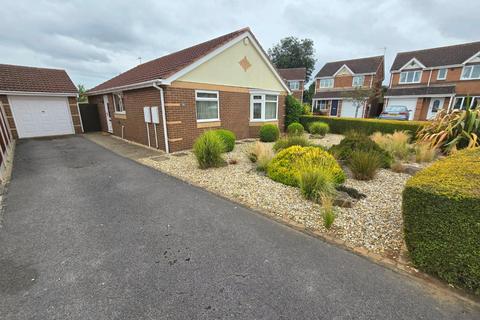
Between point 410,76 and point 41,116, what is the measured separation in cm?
3427

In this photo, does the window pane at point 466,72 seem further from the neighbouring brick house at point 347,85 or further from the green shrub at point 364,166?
the green shrub at point 364,166

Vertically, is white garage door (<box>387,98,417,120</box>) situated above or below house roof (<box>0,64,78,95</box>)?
below

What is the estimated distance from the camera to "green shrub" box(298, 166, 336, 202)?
4.25 meters

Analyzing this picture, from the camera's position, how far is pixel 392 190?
479cm

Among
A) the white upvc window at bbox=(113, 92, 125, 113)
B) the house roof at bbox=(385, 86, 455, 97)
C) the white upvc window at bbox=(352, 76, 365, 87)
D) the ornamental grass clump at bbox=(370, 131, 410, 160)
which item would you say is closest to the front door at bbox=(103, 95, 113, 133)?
the white upvc window at bbox=(113, 92, 125, 113)

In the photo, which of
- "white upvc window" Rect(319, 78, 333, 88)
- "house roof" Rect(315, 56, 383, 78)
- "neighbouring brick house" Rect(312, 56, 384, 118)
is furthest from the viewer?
"white upvc window" Rect(319, 78, 333, 88)

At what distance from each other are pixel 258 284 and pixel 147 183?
A: 160 inches

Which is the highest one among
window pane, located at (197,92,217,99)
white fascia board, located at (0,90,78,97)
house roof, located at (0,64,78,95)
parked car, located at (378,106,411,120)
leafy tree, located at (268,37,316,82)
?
leafy tree, located at (268,37,316,82)

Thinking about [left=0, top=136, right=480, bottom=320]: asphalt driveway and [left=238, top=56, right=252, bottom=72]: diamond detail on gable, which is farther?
[left=238, top=56, right=252, bottom=72]: diamond detail on gable

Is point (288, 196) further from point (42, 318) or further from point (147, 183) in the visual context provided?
point (42, 318)

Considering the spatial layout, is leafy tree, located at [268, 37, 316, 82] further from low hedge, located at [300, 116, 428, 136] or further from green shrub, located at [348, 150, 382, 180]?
green shrub, located at [348, 150, 382, 180]

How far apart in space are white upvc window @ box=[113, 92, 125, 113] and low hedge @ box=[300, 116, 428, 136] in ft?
39.0

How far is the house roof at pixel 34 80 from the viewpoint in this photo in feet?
38.3

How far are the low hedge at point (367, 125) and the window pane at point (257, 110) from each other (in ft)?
16.2
